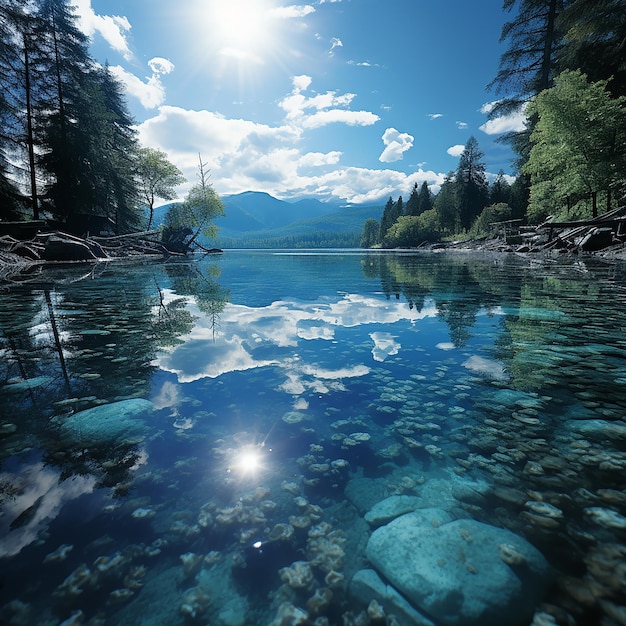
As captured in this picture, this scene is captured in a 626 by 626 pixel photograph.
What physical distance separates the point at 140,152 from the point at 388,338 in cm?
5334

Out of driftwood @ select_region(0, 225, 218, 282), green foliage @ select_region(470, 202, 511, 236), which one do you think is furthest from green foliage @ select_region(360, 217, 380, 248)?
driftwood @ select_region(0, 225, 218, 282)

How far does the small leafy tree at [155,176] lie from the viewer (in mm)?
A: 46594

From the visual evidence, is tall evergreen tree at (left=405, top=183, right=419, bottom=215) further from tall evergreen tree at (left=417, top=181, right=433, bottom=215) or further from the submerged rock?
the submerged rock

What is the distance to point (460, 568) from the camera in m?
1.67

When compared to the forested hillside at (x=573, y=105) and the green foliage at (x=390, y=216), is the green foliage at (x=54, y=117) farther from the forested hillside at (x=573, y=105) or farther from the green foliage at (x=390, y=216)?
the green foliage at (x=390, y=216)

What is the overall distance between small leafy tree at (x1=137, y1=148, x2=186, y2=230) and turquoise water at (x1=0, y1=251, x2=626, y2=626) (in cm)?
4992

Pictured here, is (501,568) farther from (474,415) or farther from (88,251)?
(88,251)

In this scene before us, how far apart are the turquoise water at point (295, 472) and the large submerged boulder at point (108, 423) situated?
0.9 inches

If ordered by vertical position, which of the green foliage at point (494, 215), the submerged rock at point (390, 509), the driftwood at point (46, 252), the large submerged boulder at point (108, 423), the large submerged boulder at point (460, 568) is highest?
the green foliage at point (494, 215)

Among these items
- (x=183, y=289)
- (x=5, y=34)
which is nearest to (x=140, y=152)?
(x=5, y=34)

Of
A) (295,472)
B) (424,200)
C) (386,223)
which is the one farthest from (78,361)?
(386,223)

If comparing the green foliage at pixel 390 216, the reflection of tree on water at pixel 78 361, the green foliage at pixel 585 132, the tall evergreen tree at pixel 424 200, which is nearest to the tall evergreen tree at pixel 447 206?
the tall evergreen tree at pixel 424 200

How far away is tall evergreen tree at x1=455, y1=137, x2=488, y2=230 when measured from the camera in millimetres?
71750

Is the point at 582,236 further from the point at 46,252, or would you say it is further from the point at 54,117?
the point at 54,117
